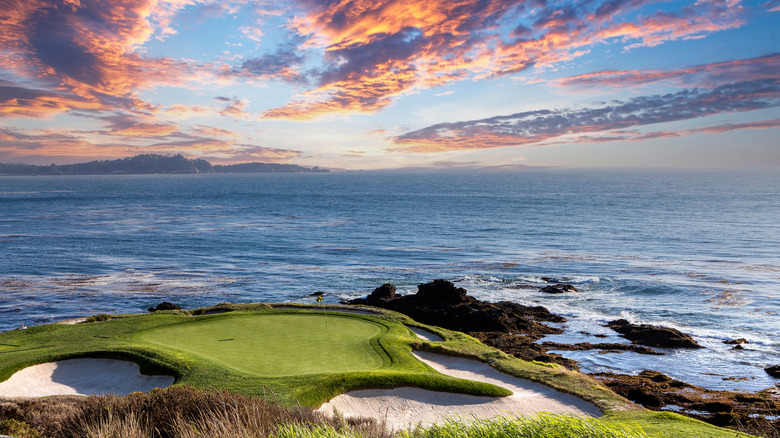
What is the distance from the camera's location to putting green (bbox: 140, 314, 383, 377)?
530 inches

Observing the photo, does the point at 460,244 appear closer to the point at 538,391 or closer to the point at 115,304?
the point at 115,304

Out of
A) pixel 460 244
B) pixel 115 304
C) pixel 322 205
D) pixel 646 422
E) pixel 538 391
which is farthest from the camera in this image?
pixel 322 205

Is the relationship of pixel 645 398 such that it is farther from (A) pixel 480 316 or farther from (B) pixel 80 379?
(B) pixel 80 379

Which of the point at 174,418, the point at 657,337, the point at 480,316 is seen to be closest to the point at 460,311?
the point at 480,316

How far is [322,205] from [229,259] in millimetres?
61330

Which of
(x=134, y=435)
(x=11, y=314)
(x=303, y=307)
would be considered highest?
(x=134, y=435)

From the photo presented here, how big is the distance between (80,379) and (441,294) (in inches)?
721

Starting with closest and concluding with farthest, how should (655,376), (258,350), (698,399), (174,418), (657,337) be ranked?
(174,418) < (258,350) < (698,399) < (655,376) < (657,337)

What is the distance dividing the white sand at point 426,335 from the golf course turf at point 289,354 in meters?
0.21

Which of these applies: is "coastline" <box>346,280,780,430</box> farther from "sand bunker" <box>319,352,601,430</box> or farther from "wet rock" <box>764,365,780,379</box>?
"sand bunker" <box>319,352,601,430</box>

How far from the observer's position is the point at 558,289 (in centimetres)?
3397

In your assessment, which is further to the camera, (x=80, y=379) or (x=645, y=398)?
(x=645, y=398)

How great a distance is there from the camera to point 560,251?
5031cm

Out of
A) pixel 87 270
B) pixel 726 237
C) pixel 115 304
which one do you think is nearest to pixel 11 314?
pixel 115 304
